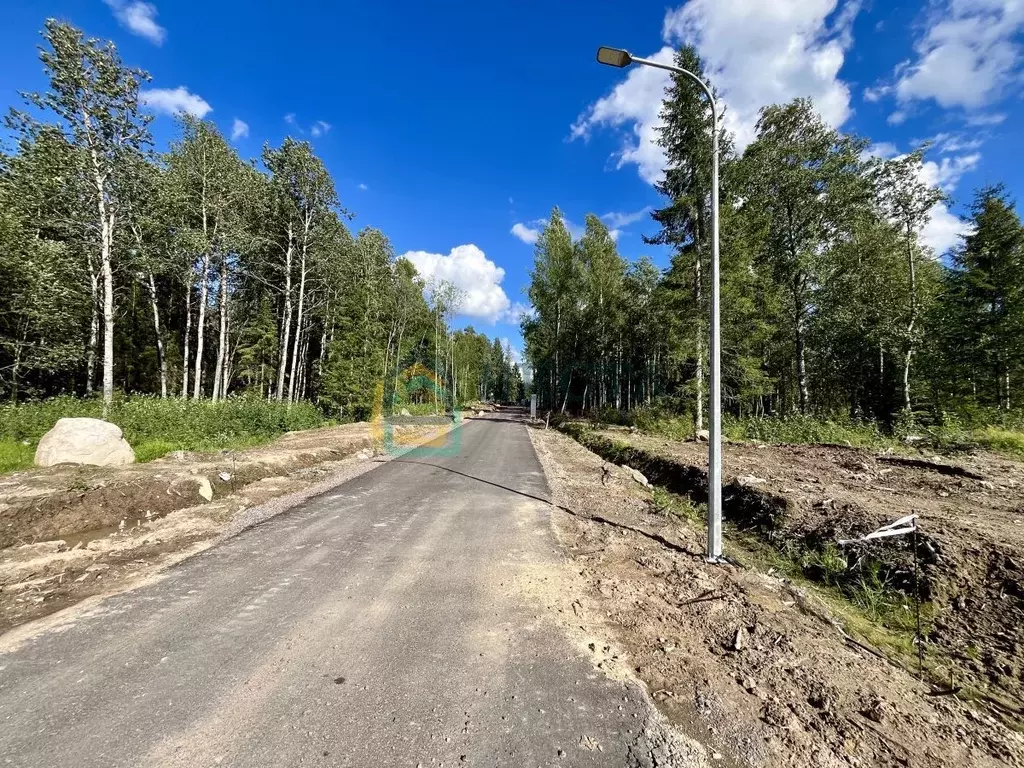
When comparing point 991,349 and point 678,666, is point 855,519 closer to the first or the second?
point 678,666

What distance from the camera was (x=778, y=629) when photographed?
12.2ft

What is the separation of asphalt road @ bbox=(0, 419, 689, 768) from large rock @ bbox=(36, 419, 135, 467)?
6653 millimetres

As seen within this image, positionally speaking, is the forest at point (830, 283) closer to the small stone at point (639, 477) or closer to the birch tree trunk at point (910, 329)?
the birch tree trunk at point (910, 329)

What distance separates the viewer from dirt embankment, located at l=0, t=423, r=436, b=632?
14.0ft

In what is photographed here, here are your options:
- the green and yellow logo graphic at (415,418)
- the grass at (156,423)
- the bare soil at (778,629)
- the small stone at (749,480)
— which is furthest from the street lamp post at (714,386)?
the grass at (156,423)

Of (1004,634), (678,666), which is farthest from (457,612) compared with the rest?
(1004,634)

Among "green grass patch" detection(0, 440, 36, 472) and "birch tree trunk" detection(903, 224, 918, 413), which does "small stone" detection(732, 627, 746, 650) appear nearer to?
"green grass patch" detection(0, 440, 36, 472)

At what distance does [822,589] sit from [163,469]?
11870 mm

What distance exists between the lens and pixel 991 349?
1622 centimetres

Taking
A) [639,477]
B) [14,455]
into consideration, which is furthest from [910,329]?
[14,455]

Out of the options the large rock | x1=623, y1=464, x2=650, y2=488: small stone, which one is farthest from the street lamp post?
the large rock

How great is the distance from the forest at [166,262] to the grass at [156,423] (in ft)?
2.22

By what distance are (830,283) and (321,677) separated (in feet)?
85.0

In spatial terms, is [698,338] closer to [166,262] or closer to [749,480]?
[749,480]
